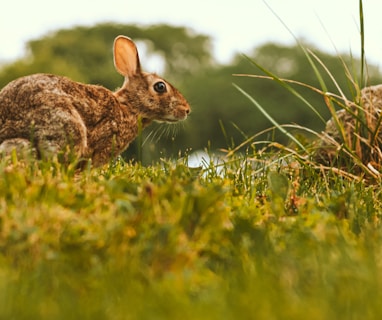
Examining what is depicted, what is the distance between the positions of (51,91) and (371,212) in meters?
3.12

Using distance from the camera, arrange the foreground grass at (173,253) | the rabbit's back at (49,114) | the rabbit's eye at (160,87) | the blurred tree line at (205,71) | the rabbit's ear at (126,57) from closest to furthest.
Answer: the foreground grass at (173,253) < the rabbit's back at (49,114) < the rabbit's ear at (126,57) < the rabbit's eye at (160,87) < the blurred tree line at (205,71)

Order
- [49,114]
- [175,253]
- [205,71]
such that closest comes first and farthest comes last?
1. [175,253]
2. [49,114]
3. [205,71]

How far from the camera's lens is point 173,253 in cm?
342

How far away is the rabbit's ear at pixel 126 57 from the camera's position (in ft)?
24.7

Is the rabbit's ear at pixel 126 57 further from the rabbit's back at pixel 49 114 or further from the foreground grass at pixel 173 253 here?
the foreground grass at pixel 173 253

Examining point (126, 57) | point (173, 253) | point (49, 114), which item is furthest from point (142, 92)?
point (173, 253)

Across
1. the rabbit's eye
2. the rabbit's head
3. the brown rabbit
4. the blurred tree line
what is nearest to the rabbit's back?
the brown rabbit

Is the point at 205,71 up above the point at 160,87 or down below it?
below

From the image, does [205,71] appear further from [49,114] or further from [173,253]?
[173,253]

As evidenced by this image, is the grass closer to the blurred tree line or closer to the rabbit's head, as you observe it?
the rabbit's head

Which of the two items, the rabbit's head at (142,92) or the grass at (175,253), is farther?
the rabbit's head at (142,92)

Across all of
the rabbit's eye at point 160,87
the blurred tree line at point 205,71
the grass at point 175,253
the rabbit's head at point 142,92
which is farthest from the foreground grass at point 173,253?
the blurred tree line at point 205,71

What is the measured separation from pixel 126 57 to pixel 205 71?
49.6m

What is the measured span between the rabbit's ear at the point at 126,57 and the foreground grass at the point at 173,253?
9.65 feet
